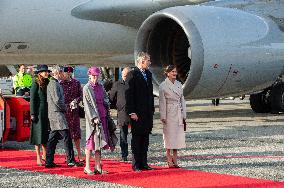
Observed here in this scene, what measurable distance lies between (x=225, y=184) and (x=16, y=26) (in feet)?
24.5

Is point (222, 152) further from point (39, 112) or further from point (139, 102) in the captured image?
point (39, 112)

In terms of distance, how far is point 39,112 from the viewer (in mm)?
8680

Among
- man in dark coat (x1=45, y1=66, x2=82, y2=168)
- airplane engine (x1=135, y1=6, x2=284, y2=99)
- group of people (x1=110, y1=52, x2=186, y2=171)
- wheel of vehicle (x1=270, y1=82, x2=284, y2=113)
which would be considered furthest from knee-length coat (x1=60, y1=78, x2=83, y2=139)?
wheel of vehicle (x1=270, y1=82, x2=284, y2=113)

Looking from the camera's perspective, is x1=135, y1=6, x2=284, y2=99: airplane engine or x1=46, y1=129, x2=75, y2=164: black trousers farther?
x1=135, y1=6, x2=284, y2=99: airplane engine

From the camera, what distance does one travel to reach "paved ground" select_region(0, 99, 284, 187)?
24.2ft

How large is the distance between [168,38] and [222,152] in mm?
3992

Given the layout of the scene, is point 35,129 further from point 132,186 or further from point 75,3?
point 75,3

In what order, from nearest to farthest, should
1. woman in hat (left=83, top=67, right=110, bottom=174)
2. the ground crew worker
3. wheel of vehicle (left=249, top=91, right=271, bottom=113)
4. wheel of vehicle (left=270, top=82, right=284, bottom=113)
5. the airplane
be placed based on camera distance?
woman in hat (left=83, top=67, right=110, bottom=174)
the airplane
wheel of vehicle (left=270, top=82, right=284, bottom=113)
the ground crew worker
wheel of vehicle (left=249, top=91, right=271, bottom=113)

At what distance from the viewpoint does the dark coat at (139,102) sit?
7.97 meters

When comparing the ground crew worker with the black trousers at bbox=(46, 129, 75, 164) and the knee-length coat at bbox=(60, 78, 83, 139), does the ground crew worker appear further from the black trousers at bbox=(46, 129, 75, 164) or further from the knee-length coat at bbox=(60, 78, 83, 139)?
the black trousers at bbox=(46, 129, 75, 164)

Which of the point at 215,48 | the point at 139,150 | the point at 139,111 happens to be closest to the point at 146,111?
the point at 139,111

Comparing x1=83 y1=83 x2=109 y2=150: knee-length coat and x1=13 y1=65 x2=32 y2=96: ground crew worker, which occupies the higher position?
x1=13 y1=65 x2=32 y2=96: ground crew worker

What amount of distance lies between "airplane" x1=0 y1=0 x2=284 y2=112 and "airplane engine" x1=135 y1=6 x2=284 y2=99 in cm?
2

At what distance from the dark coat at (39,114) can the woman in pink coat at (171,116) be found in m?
1.58
